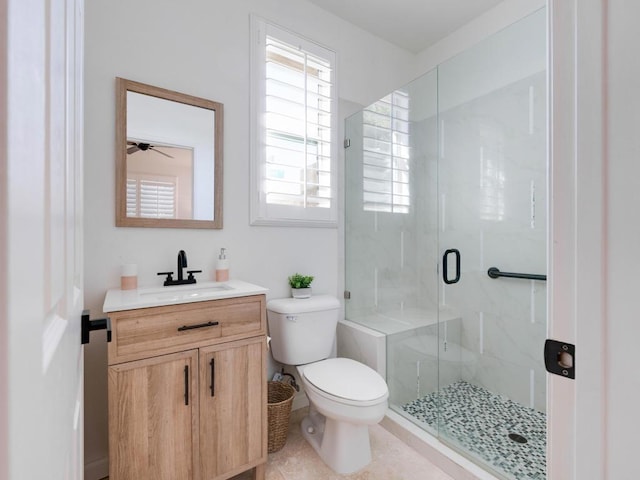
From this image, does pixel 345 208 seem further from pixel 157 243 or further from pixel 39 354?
pixel 39 354

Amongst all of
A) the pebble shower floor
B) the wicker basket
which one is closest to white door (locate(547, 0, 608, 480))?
the pebble shower floor

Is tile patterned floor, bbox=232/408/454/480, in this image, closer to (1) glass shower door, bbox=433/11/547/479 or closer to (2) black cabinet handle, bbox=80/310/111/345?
(1) glass shower door, bbox=433/11/547/479

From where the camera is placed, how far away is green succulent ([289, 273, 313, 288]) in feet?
6.63

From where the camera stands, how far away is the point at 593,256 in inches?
18.9

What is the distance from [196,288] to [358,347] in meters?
1.16

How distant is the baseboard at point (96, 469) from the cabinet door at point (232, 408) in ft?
1.90

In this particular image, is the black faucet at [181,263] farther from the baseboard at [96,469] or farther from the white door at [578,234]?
the white door at [578,234]

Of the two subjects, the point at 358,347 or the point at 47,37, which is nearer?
the point at 47,37

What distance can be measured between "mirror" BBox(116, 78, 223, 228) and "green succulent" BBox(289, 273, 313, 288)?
59cm

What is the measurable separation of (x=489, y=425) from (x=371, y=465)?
723mm

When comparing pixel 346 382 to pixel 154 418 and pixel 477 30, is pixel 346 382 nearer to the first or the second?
pixel 154 418

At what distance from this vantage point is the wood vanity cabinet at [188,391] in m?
1.16

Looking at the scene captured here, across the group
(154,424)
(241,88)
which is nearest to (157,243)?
(154,424)

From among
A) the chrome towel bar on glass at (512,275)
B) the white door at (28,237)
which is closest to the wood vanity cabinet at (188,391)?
the white door at (28,237)
